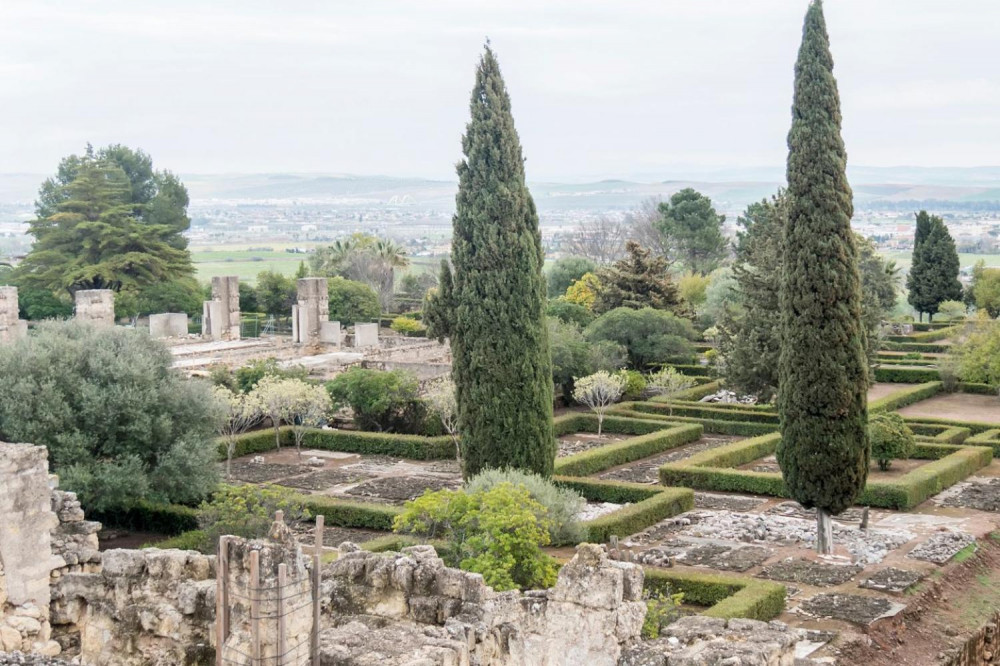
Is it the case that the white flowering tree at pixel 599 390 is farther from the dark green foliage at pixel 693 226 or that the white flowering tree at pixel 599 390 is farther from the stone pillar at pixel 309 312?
the dark green foliage at pixel 693 226

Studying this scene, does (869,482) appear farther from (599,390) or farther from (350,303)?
(350,303)

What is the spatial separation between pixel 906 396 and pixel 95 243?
35.3m

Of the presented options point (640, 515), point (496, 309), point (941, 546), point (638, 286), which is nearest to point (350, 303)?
point (638, 286)

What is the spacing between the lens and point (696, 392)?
128 ft

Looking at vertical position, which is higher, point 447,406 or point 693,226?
point 693,226

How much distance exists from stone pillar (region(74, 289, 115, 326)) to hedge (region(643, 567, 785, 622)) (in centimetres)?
2215

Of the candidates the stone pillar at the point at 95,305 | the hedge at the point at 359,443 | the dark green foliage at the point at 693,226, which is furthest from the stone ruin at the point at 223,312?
the dark green foliage at the point at 693,226

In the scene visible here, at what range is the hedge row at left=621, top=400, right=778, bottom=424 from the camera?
34.5 m

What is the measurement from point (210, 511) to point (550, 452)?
6.15m

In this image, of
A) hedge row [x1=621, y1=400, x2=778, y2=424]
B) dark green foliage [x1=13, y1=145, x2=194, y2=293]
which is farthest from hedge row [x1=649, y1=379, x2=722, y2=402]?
dark green foliage [x1=13, y1=145, x2=194, y2=293]

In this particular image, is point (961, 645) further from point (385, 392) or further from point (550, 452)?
point (385, 392)

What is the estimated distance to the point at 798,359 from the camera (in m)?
21.7

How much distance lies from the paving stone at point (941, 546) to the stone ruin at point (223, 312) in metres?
27.6

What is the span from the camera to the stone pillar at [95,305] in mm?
37406
